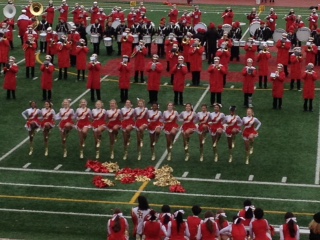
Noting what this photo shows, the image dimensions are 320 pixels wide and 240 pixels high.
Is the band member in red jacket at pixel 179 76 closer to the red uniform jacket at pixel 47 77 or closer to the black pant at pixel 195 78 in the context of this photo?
the black pant at pixel 195 78

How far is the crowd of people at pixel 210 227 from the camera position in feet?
60.7

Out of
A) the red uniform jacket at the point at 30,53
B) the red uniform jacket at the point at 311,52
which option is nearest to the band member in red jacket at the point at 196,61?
the red uniform jacket at the point at 311,52

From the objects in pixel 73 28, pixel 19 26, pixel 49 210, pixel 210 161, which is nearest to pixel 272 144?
pixel 210 161

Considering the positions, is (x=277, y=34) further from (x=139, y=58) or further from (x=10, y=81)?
(x=10, y=81)

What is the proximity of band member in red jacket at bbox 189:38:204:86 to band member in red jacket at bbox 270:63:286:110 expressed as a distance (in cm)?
370

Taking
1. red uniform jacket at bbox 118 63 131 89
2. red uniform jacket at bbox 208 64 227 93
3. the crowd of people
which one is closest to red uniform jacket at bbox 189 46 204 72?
red uniform jacket at bbox 208 64 227 93

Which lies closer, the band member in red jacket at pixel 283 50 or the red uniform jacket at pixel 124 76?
the red uniform jacket at pixel 124 76

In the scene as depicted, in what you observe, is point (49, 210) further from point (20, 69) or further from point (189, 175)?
point (20, 69)

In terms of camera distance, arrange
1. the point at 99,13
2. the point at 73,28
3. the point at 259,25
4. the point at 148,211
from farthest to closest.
A: 1. the point at 99,13
2. the point at 259,25
3. the point at 73,28
4. the point at 148,211

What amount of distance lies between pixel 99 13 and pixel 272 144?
56.0 ft

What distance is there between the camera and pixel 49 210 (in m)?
22.7

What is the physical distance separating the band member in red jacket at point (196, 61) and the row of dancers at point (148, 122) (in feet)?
26.7

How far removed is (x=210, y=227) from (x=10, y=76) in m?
15.1

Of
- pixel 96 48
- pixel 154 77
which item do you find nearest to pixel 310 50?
pixel 154 77
